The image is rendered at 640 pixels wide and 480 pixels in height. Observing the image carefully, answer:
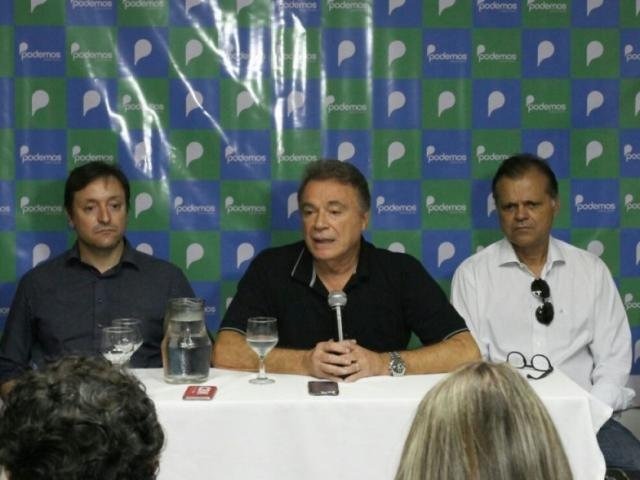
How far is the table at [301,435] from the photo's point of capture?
2172mm

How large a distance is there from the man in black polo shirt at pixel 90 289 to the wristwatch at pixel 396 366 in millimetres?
988

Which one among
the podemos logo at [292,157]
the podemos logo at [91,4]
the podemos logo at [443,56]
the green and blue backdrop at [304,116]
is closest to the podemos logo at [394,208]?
the green and blue backdrop at [304,116]

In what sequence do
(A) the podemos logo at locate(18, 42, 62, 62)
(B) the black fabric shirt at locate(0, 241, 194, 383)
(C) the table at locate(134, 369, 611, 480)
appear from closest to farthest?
(C) the table at locate(134, 369, 611, 480)
(B) the black fabric shirt at locate(0, 241, 194, 383)
(A) the podemos logo at locate(18, 42, 62, 62)

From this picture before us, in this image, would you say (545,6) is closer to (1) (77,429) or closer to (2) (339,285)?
(2) (339,285)

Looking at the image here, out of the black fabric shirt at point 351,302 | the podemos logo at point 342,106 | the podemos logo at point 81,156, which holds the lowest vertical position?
the black fabric shirt at point 351,302

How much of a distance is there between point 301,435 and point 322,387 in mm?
162

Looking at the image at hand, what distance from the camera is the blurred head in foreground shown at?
1.11 meters

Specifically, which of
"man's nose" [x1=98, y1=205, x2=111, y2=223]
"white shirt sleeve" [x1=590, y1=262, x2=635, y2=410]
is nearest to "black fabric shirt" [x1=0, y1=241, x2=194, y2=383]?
"man's nose" [x1=98, y1=205, x2=111, y2=223]

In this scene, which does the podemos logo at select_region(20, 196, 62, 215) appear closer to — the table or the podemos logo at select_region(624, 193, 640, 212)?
the table

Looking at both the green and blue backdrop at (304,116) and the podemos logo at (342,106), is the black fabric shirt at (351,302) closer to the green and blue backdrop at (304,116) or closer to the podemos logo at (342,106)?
the green and blue backdrop at (304,116)

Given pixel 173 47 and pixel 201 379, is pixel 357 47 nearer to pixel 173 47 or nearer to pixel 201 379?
pixel 173 47

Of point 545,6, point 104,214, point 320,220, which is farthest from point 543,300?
point 104,214

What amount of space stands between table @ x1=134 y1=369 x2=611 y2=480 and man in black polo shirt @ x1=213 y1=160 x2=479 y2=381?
71 centimetres

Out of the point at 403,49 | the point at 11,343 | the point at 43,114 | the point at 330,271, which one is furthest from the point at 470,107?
the point at 11,343
